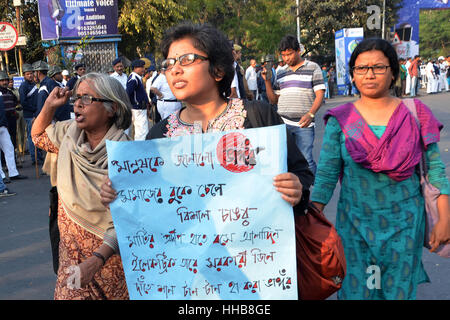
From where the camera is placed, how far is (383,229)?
115 inches

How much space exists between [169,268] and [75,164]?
3.27 ft

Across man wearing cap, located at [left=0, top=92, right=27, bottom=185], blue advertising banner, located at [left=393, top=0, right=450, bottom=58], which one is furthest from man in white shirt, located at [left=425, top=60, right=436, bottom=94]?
man wearing cap, located at [left=0, top=92, right=27, bottom=185]

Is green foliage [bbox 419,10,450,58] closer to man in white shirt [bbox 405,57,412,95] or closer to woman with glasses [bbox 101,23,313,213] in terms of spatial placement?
man in white shirt [bbox 405,57,412,95]

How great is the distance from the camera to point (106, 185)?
2213 millimetres

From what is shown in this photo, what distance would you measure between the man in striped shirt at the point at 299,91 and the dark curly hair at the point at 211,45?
3977 mm

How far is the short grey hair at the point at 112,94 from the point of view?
2.95 meters

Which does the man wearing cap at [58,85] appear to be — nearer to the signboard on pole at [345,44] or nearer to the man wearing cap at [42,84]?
the man wearing cap at [42,84]

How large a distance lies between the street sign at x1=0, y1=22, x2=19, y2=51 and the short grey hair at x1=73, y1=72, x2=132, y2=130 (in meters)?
11.4

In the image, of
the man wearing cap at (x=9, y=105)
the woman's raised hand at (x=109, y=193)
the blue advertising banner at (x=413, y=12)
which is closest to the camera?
the woman's raised hand at (x=109, y=193)

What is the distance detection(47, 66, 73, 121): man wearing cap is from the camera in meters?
10.2

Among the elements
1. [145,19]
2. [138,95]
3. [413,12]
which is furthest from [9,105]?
[413,12]

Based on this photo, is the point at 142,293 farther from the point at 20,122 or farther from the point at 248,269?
the point at 20,122

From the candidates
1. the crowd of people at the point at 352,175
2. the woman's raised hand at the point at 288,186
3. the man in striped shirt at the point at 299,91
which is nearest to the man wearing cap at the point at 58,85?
the man in striped shirt at the point at 299,91
